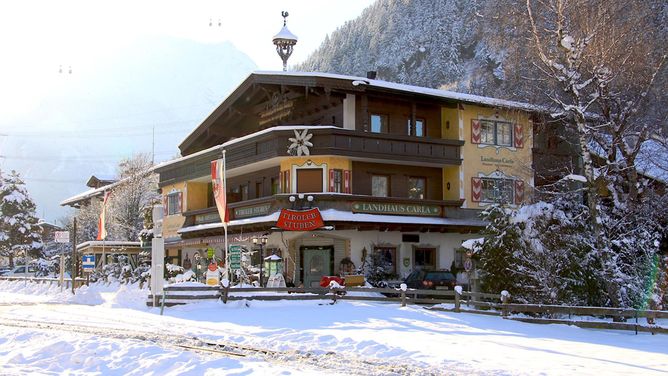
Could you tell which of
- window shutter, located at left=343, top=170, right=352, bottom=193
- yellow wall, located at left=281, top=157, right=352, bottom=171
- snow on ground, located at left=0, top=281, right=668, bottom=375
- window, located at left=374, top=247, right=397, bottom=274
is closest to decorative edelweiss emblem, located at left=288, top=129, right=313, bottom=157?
yellow wall, located at left=281, top=157, right=352, bottom=171

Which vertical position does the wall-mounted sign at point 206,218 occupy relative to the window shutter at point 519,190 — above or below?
below

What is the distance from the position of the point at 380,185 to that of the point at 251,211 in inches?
266

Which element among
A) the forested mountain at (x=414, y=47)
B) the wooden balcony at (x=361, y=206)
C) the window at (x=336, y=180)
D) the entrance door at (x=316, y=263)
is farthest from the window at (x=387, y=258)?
the forested mountain at (x=414, y=47)

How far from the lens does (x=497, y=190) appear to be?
1572 inches

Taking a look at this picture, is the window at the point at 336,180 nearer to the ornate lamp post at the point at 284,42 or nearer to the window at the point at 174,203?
the ornate lamp post at the point at 284,42

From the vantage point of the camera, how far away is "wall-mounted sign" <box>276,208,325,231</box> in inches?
1337

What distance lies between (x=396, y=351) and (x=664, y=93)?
50.9ft

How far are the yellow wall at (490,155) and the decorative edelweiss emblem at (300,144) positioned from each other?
8726mm

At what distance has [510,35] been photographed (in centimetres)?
2592

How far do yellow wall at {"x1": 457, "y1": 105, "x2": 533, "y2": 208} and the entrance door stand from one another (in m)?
7.99

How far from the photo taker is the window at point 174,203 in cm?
4722

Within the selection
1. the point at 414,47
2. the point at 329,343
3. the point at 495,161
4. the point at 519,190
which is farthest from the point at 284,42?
the point at 414,47

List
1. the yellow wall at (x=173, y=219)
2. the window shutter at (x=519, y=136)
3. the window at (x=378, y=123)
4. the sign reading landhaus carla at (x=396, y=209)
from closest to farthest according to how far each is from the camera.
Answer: the sign reading landhaus carla at (x=396, y=209) < the window at (x=378, y=123) < the window shutter at (x=519, y=136) < the yellow wall at (x=173, y=219)

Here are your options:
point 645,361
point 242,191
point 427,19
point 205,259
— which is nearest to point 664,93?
point 645,361
